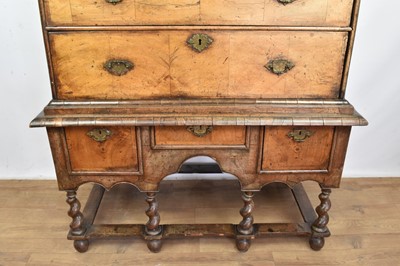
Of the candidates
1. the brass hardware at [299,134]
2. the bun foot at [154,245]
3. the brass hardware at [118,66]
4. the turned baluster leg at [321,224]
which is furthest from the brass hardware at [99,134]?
the turned baluster leg at [321,224]

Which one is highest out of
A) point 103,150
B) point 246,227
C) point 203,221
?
point 103,150

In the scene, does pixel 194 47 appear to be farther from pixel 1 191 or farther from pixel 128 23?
pixel 1 191

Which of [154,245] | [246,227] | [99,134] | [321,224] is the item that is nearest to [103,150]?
[99,134]

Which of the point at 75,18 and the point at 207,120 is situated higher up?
the point at 75,18

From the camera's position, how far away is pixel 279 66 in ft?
4.96

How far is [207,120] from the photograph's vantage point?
1.53 m

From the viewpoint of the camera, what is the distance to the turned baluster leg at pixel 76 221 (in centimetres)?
181

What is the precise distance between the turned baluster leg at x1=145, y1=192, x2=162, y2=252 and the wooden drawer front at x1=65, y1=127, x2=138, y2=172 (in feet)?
0.85

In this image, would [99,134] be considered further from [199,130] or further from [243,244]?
[243,244]

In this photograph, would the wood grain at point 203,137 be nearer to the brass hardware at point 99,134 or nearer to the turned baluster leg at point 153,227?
the brass hardware at point 99,134

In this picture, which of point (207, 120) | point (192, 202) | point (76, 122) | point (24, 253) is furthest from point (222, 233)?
point (24, 253)

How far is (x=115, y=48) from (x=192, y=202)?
4.07ft

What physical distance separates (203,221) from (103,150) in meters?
0.85

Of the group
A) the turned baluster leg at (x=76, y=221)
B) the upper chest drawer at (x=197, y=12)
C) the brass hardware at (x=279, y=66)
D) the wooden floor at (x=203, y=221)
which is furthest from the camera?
the wooden floor at (x=203, y=221)
